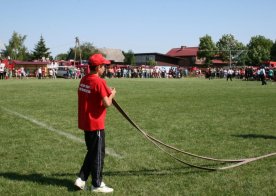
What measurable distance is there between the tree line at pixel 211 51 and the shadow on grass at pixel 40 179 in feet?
283

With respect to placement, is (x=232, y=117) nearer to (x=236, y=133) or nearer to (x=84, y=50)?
(x=236, y=133)

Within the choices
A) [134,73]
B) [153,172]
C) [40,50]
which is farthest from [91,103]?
[40,50]

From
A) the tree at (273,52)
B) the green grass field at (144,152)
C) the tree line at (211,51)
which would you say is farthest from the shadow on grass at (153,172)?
the tree at (273,52)

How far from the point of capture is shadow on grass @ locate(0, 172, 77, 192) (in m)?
5.55

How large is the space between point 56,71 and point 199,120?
5012 centimetres

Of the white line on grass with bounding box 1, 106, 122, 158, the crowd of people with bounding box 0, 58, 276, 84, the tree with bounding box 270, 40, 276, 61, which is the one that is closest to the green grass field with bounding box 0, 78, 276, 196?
the white line on grass with bounding box 1, 106, 122, 158

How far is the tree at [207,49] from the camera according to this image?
11425cm

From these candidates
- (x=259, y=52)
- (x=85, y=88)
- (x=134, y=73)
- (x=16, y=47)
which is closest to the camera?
(x=85, y=88)

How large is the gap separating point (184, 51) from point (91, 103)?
126442 millimetres

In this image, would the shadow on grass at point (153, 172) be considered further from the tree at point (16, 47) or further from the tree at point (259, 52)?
the tree at point (259, 52)

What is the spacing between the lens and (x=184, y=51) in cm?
12975

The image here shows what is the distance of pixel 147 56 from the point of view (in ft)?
381

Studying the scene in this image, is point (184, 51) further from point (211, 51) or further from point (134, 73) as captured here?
point (134, 73)

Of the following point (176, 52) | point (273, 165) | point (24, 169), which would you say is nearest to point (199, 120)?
point (273, 165)
